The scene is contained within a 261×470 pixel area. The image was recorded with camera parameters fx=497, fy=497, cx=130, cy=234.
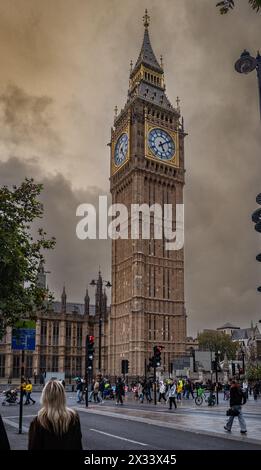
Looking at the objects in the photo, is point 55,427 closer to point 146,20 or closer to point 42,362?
point 42,362

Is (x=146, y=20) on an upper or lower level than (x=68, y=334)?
upper

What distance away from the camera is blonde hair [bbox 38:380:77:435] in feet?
15.5

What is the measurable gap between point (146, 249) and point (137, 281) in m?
6.73

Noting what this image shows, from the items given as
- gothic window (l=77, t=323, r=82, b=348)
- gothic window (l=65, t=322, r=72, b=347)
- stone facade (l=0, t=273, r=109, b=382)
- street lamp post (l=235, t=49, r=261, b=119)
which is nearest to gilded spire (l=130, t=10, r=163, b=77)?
stone facade (l=0, t=273, r=109, b=382)

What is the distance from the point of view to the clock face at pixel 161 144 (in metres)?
96.3

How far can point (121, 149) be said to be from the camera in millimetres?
100125

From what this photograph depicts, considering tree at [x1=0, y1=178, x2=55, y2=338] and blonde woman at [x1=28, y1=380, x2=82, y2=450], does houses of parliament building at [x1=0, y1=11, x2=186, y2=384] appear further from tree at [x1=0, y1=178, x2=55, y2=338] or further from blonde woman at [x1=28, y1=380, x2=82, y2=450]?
blonde woman at [x1=28, y1=380, x2=82, y2=450]

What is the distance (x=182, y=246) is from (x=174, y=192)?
35.1ft

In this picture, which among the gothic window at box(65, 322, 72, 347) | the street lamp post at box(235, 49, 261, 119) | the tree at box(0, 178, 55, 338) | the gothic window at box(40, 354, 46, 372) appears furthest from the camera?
the gothic window at box(65, 322, 72, 347)

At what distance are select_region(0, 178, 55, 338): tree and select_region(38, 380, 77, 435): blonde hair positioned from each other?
10621mm

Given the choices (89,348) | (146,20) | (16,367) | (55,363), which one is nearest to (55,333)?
(55,363)

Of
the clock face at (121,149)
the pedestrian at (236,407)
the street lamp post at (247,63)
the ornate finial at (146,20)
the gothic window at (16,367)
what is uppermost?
the ornate finial at (146,20)

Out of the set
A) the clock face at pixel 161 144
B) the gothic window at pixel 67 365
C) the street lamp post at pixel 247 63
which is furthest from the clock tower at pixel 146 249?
the street lamp post at pixel 247 63

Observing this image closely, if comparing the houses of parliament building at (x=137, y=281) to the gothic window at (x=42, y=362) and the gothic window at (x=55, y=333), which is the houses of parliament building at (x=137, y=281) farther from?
the gothic window at (x=55, y=333)
